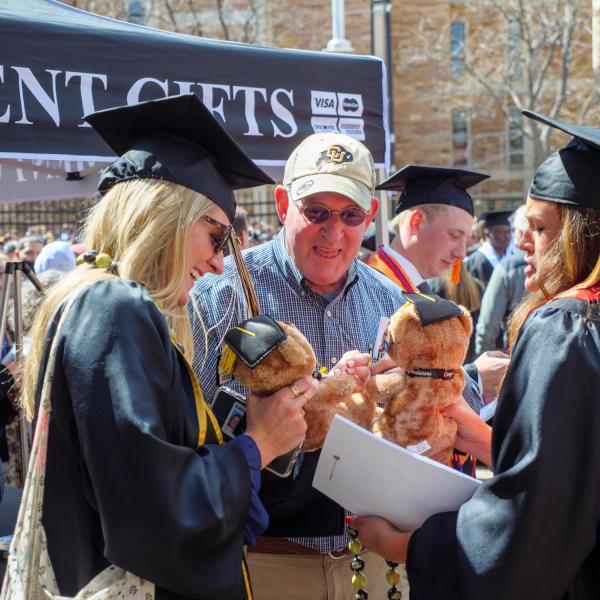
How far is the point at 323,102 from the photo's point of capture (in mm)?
4734

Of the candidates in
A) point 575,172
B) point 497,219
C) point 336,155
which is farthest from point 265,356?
point 497,219

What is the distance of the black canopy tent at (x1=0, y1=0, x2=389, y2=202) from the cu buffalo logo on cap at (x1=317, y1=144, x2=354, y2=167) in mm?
1506

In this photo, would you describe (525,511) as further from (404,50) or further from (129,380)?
(404,50)

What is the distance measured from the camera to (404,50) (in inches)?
1169

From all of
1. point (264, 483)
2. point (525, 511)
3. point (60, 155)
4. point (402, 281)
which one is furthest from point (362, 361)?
point (60, 155)

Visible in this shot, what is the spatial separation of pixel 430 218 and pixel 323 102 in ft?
2.92

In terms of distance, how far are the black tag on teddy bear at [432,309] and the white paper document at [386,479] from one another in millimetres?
441

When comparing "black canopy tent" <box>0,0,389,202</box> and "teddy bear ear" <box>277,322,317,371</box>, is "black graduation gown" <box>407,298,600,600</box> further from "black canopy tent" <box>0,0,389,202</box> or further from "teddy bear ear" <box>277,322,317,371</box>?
"black canopy tent" <box>0,0,389,202</box>

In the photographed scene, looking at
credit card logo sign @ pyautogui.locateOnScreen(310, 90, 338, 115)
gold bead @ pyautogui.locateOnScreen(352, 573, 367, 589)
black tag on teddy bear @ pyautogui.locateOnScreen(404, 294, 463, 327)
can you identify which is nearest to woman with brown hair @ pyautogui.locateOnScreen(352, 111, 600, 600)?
black tag on teddy bear @ pyautogui.locateOnScreen(404, 294, 463, 327)

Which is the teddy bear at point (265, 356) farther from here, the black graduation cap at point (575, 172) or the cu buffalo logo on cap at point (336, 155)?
the cu buffalo logo on cap at point (336, 155)

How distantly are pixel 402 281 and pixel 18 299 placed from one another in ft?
6.68

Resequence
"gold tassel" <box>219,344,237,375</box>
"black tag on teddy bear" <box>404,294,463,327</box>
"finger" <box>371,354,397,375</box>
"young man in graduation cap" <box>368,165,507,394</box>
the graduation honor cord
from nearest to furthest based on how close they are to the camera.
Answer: "gold tassel" <box>219,344,237,375</box>
"black tag on teddy bear" <box>404,294,463,327</box>
"finger" <box>371,354,397,375</box>
the graduation honor cord
"young man in graduation cap" <box>368,165,507,394</box>

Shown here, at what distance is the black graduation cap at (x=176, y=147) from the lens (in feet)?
7.18

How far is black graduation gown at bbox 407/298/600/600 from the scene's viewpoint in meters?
1.99
